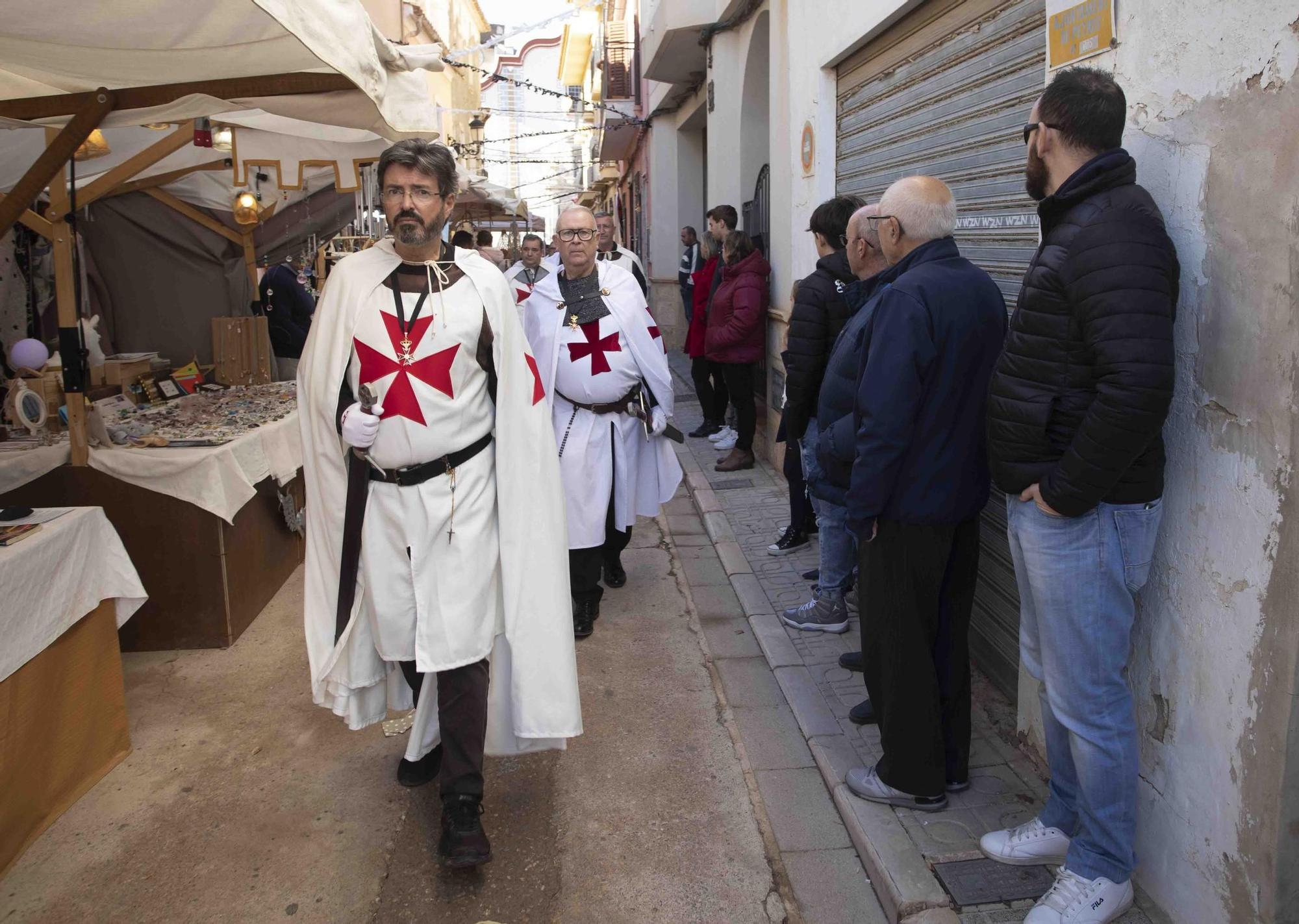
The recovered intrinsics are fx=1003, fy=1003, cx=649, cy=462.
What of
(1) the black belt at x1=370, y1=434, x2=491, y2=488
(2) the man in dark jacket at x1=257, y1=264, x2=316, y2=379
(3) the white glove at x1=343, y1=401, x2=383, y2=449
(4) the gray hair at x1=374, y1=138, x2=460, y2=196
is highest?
(4) the gray hair at x1=374, y1=138, x2=460, y2=196

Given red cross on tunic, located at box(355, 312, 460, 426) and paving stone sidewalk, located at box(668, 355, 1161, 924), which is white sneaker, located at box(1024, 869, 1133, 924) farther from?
red cross on tunic, located at box(355, 312, 460, 426)

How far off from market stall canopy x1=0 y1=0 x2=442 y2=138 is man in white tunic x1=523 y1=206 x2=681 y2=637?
3.01ft

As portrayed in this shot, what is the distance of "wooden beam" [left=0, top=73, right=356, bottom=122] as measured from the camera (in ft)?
13.5

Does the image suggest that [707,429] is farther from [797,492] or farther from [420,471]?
[420,471]

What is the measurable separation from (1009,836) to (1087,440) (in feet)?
4.17

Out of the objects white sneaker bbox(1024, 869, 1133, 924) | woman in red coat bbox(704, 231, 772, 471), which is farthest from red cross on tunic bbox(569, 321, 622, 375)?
woman in red coat bbox(704, 231, 772, 471)

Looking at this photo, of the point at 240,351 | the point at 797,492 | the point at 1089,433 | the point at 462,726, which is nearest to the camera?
the point at 1089,433

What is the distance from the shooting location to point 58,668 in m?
3.28

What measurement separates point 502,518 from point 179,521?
2.31 m

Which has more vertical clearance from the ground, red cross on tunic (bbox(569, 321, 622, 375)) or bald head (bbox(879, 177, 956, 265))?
bald head (bbox(879, 177, 956, 265))

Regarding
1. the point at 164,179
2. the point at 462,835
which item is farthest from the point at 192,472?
the point at 164,179

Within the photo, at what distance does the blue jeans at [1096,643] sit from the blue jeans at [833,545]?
6.59 ft

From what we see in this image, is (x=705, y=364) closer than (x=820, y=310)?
No

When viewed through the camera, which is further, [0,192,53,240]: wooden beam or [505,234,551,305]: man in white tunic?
[505,234,551,305]: man in white tunic
